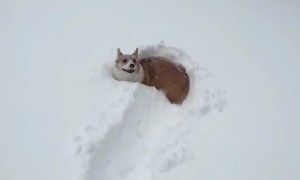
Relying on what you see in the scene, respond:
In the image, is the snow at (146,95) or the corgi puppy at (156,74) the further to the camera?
the corgi puppy at (156,74)

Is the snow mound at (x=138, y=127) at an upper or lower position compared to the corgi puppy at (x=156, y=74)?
lower

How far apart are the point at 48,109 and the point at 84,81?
8.6 inches

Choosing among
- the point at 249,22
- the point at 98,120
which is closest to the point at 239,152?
the point at 98,120

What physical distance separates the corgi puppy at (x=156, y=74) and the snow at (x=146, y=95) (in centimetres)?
5

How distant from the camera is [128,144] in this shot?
1.62 m

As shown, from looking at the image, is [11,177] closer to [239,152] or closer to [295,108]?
[239,152]

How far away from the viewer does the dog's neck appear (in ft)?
6.12

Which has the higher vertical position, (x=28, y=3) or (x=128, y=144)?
(x=28, y=3)

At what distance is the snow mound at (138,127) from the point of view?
1.53 meters

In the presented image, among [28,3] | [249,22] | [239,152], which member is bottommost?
[239,152]

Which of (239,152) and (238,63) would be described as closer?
(239,152)

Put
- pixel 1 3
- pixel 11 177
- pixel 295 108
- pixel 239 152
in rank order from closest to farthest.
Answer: pixel 11 177 → pixel 239 152 → pixel 295 108 → pixel 1 3

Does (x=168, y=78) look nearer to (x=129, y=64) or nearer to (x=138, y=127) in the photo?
(x=129, y=64)

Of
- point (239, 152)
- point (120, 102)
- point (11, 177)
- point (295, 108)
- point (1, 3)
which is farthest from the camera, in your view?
point (1, 3)
